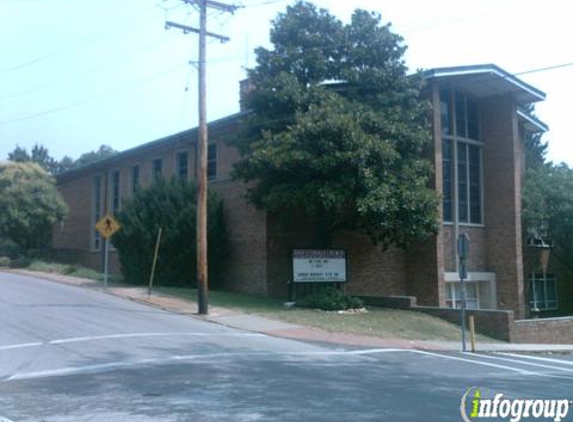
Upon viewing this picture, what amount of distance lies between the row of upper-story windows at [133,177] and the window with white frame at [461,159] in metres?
9.94

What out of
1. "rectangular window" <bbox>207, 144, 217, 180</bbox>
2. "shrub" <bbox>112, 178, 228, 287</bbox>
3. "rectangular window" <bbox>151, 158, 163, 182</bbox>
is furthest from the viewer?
"rectangular window" <bbox>151, 158, 163, 182</bbox>

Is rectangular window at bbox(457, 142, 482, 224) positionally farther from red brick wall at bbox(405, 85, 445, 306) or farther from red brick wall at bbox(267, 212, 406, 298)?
red brick wall at bbox(267, 212, 406, 298)

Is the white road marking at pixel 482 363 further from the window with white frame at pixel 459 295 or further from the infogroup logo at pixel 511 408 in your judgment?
the window with white frame at pixel 459 295

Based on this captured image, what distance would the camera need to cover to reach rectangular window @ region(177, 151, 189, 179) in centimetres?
3274

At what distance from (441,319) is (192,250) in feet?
33.6

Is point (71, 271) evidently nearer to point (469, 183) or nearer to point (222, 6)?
point (222, 6)

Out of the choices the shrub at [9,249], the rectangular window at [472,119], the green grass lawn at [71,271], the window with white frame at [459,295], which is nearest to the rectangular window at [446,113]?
the rectangular window at [472,119]

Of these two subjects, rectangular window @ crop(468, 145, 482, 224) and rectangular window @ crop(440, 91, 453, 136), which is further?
rectangular window @ crop(468, 145, 482, 224)

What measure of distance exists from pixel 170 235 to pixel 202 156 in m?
7.08

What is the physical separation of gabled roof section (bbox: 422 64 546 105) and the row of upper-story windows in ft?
33.1

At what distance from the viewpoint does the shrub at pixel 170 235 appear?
2830 centimetres

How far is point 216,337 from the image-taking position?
1745 centimetres

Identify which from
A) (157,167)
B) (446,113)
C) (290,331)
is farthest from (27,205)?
(290,331)

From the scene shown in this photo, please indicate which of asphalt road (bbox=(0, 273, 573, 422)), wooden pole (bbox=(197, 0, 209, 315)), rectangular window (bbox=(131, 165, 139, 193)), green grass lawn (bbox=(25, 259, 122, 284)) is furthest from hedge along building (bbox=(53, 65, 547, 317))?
asphalt road (bbox=(0, 273, 573, 422))
